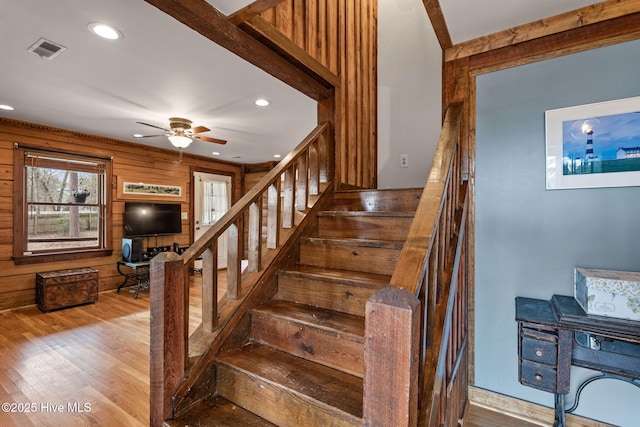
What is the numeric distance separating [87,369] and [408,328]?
3075mm

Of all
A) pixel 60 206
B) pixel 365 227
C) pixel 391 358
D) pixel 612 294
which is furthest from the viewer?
pixel 60 206

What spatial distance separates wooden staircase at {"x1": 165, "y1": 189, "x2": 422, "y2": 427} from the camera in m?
1.35

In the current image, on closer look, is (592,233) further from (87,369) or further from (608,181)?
(87,369)

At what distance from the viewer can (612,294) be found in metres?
1.56

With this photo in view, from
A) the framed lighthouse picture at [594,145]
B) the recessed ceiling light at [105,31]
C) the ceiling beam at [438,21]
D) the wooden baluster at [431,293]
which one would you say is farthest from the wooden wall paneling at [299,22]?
the wooden baluster at [431,293]

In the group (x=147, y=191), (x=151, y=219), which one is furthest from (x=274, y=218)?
(x=147, y=191)

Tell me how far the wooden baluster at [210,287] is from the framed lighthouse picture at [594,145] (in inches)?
84.6

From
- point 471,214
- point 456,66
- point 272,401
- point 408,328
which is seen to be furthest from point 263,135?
point 408,328

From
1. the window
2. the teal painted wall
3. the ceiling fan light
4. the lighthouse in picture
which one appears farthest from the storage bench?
the lighthouse in picture

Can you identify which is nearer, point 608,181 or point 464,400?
point 608,181

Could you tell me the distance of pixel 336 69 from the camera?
2898 mm

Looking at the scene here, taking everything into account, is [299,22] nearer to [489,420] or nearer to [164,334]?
[164,334]

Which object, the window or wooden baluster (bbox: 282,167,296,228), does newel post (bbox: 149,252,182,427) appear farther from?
the window

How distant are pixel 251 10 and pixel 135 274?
511 centimetres
